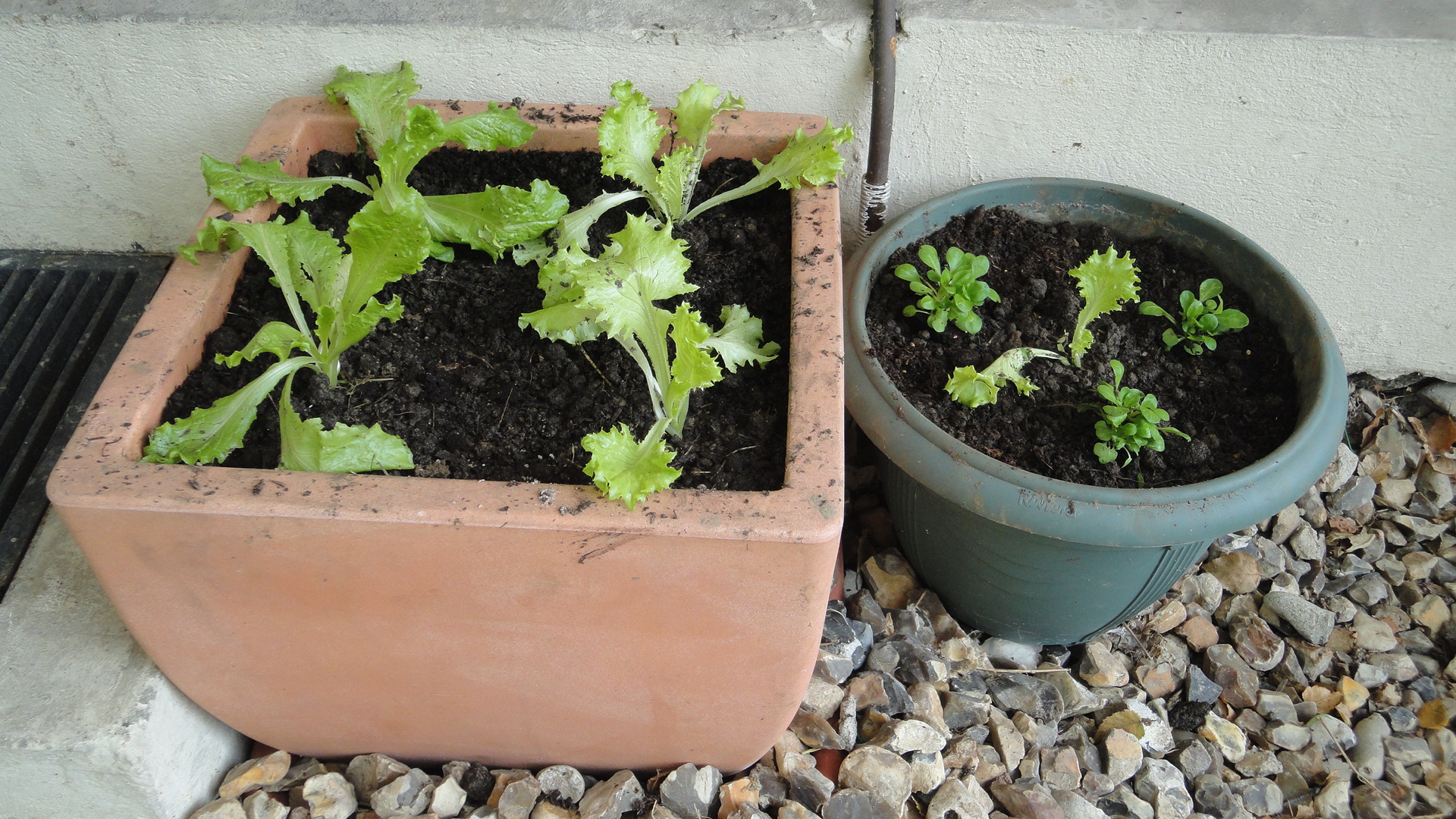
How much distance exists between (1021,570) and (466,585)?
0.72 m

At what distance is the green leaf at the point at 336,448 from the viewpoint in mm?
937

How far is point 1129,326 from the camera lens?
4.60 ft

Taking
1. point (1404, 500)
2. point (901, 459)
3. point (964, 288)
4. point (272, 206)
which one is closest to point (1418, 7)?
point (964, 288)

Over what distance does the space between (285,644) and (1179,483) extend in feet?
3.57

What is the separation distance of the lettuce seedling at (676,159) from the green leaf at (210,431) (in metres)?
0.39

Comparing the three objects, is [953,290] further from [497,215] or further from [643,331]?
[497,215]

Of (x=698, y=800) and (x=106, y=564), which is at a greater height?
(x=106, y=564)

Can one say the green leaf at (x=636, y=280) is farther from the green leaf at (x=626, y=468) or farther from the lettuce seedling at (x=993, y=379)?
the lettuce seedling at (x=993, y=379)

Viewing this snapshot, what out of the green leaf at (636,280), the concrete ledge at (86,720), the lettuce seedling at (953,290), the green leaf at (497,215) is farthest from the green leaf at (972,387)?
the concrete ledge at (86,720)

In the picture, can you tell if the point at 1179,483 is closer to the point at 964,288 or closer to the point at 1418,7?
the point at 964,288

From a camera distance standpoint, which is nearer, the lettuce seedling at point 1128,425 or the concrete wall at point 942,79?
the lettuce seedling at point 1128,425

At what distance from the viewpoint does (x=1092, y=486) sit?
113cm

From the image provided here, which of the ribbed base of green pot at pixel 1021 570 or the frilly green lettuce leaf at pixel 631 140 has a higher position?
the frilly green lettuce leaf at pixel 631 140

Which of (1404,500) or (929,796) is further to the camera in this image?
(1404,500)
